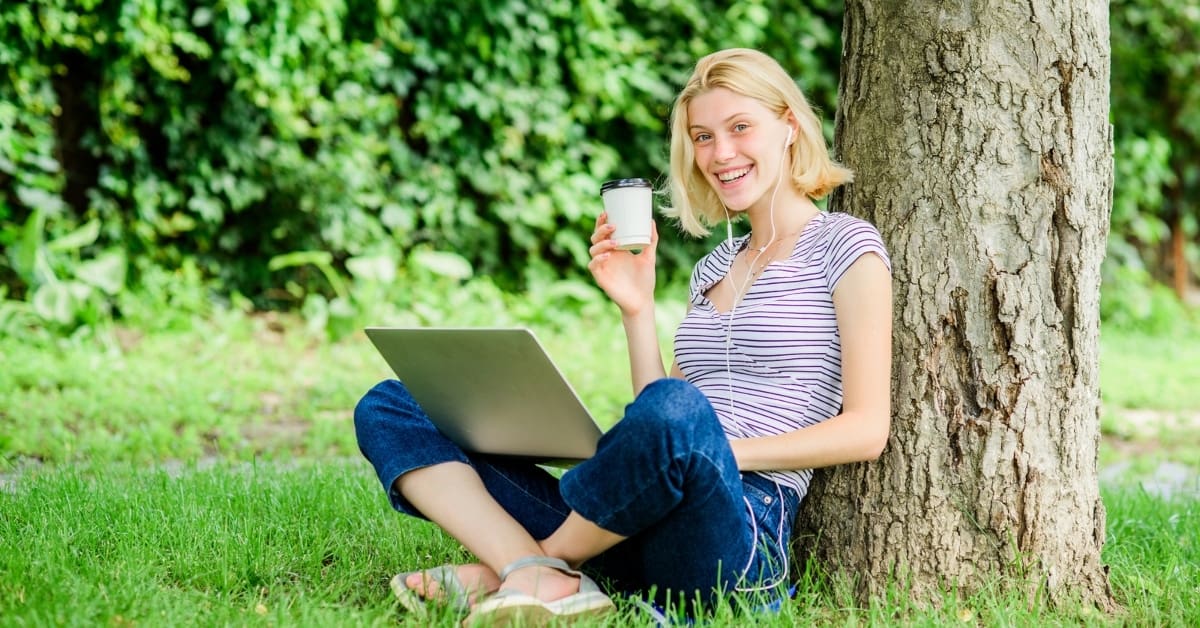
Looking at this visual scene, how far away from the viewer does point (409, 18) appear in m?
6.37

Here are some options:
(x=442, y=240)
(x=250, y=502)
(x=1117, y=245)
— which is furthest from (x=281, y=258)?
(x=1117, y=245)

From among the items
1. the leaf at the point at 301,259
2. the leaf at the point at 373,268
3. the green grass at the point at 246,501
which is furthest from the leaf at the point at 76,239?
the leaf at the point at 373,268


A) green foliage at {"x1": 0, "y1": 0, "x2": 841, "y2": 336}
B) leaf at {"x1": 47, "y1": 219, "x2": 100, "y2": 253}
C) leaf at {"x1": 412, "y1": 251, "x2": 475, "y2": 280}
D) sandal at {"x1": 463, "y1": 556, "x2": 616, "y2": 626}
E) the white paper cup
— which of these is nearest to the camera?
sandal at {"x1": 463, "y1": 556, "x2": 616, "y2": 626}

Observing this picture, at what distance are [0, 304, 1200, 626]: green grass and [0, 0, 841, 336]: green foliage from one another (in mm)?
738

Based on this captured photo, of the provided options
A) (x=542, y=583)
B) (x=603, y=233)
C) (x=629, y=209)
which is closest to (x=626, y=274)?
(x=603, y=233)

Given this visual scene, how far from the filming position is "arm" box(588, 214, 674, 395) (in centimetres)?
→ 248

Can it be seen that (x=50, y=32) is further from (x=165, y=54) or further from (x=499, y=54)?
(x=499, y=54)

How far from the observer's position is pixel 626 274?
253 centimetres

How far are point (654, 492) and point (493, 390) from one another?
41cm

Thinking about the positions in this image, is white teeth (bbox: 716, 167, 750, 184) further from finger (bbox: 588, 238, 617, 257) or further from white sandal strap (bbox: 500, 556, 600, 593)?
white sandal strap (bbox: 500, 556, 600, 593)

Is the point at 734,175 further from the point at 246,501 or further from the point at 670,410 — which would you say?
the point at 246,501

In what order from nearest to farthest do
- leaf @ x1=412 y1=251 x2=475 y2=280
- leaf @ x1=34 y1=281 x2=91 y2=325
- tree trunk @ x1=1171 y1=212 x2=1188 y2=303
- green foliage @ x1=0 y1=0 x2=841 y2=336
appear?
leaf @ x1=34 y1=281 x2=91 y2=325 → green foliage @ x1=0 y1=0 x2=841 y2=336 → leaf @ x1=412 y1=251 x2=475 y2=280 → tree trunk @ x1=1171 y1=212 x2=1188 y2=303

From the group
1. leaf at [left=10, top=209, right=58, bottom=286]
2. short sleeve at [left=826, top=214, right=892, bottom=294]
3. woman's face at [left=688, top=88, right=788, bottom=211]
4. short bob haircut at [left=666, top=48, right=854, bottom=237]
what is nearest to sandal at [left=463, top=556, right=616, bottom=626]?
short sleeve at [left=826, top=214, right=892, bottom=294]

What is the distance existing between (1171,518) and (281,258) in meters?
4.55
